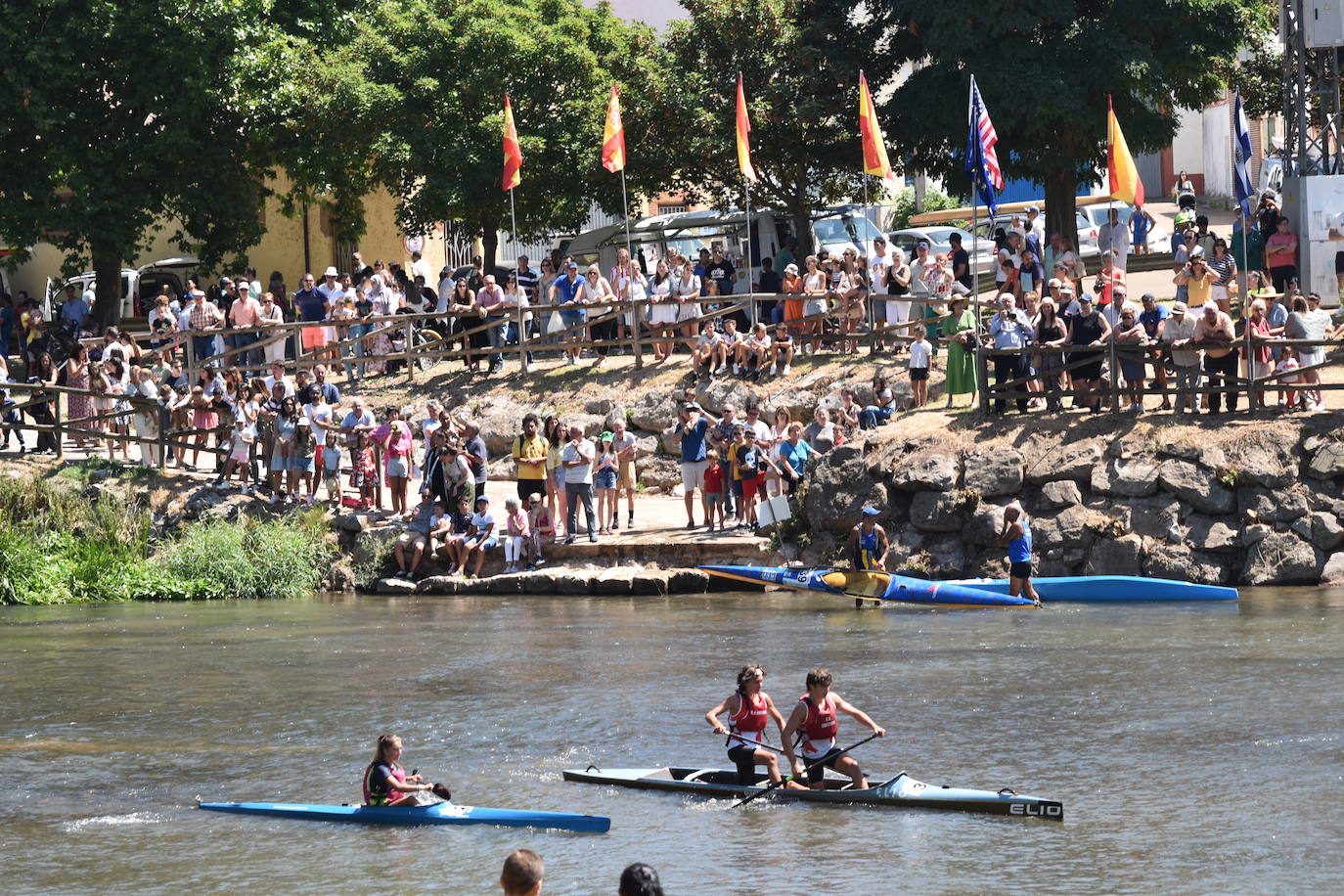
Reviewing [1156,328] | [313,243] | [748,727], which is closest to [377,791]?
[748,727]

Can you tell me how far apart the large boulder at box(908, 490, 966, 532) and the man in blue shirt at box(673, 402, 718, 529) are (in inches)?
114

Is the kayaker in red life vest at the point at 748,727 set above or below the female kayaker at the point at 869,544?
below

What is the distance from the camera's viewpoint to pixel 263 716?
18922 millimetres

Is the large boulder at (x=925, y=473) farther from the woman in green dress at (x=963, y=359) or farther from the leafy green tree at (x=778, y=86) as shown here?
the leafy green tree at (x=778, y=86)

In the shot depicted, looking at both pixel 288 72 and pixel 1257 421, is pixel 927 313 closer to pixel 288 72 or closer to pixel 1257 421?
pixel 1257 421

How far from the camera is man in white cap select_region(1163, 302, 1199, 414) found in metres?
24.3

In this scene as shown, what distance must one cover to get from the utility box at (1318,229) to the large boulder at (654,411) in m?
9.63

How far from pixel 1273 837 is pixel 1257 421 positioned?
11584 millimetres

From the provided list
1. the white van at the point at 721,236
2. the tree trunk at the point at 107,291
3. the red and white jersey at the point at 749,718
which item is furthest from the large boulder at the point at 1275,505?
the tree trunk at the point at 107,291

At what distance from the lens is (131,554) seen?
28359 millimetres

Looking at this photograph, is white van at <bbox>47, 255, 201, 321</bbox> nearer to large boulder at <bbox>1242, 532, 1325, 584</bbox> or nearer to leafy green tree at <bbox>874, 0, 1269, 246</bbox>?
leafy green tree at <bbox>874, 0, 1269, 246</bbox>

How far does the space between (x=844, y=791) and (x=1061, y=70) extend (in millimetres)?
20120

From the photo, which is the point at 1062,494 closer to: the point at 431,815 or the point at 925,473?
the point at 925,473

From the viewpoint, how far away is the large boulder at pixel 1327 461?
23562 mm
